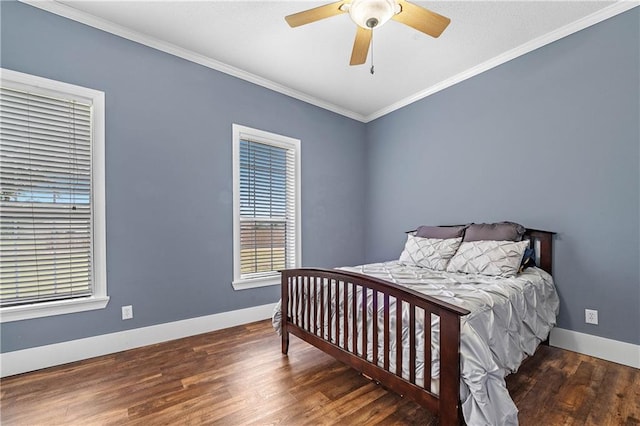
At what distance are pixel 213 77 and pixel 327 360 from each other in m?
2.94

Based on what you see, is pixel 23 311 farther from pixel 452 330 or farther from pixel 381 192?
pixel 381 192

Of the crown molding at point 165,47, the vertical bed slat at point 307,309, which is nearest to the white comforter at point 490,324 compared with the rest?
the vertical bed slat at point 307,309

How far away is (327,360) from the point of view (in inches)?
87.9

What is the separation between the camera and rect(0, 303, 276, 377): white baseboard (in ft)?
6.70

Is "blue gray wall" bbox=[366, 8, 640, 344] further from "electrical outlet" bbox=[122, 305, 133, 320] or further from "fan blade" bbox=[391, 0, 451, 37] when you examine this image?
"electrical outlet" bbox=[122, 305, 133, 320]

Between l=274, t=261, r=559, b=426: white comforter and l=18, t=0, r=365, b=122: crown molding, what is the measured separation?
2.38m

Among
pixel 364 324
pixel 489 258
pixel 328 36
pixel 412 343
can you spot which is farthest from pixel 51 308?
pixel 489 258

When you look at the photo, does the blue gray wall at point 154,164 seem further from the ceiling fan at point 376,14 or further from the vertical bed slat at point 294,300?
the ceiling fan at point 376,14

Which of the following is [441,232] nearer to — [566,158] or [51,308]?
[566,158]

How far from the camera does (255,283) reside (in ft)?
10.6

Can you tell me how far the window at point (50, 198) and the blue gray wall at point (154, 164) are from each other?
0.09 metres

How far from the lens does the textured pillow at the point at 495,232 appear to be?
2.55 m

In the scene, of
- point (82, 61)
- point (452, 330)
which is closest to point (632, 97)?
point (452, 330)

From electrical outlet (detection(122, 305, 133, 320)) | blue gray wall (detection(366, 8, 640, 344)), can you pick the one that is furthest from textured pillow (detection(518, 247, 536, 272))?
electrical outlet (detection(122, 305, 133, 320))
